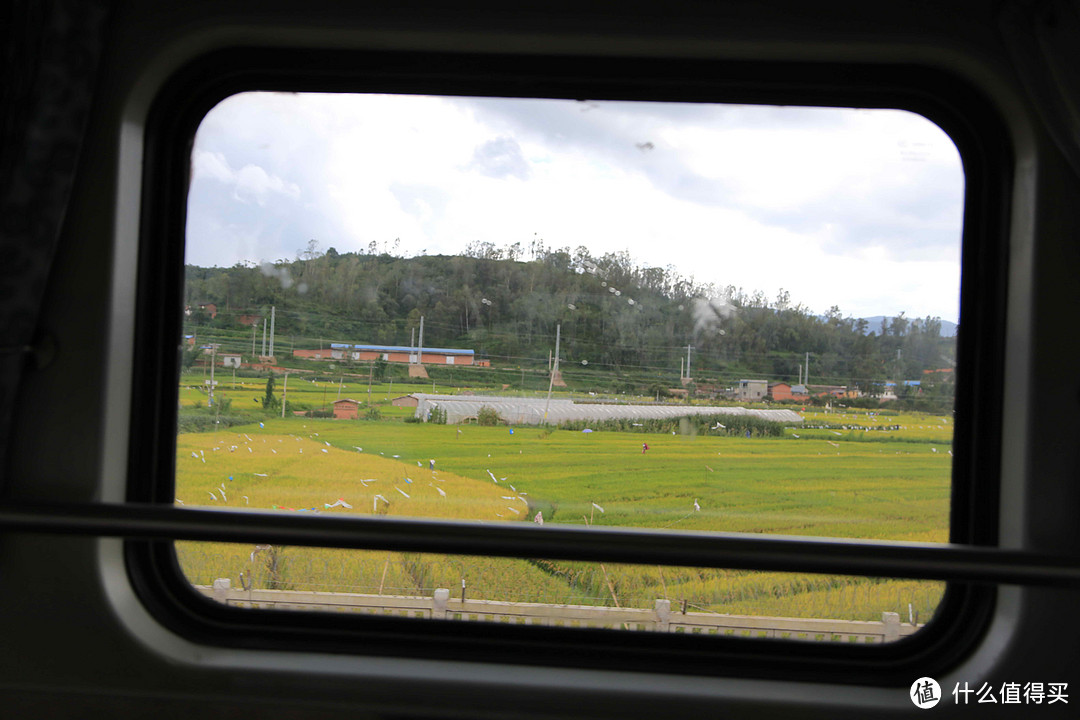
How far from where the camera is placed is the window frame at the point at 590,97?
1.29 m

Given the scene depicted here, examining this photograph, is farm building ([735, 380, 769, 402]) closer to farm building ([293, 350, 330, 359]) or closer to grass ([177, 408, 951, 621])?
grass ([177, 408, 951, 621])

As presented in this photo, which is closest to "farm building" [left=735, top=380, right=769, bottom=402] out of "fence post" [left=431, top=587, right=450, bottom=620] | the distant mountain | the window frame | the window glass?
the window glass

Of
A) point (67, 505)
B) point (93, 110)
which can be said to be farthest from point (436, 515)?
point (93, 110)

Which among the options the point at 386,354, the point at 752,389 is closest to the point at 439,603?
the point at 386,354

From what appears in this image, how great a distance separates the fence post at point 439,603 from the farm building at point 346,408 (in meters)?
0.48

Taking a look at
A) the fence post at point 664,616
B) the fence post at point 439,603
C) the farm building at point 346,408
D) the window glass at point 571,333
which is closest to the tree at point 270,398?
the window glass at point 571,333

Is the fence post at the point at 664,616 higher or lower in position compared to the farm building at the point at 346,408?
lower

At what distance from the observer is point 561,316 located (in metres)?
1.37

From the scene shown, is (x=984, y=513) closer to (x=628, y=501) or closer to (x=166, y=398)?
(x=628, y=501)

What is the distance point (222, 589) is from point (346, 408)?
56 cm

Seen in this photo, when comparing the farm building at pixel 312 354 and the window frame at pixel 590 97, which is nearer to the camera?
the window frame at pixel 590 97

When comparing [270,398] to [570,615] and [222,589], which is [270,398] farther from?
[570,615]

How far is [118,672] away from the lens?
1281 millimetres

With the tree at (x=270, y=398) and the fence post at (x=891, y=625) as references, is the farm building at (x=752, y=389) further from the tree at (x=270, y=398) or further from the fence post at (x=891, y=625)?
the tree at (x=270, y=398)
